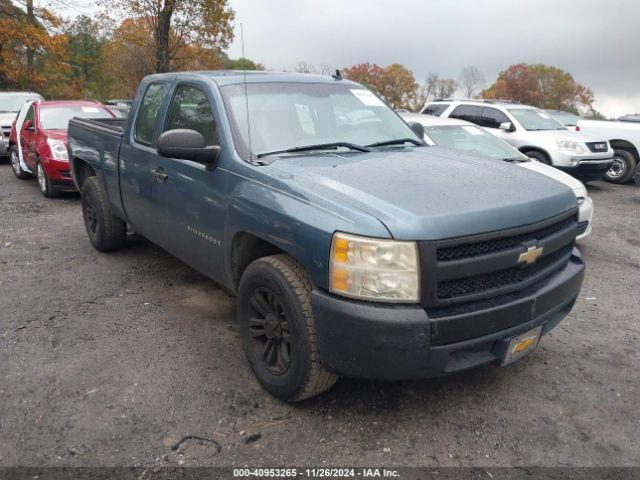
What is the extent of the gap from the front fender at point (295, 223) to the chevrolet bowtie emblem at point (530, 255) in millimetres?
782

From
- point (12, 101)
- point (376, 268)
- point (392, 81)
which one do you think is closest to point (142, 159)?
point (376, 268)

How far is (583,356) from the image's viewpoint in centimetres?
382

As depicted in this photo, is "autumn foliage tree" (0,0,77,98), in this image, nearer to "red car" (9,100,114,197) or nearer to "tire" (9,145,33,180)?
"tire" (9,145,33,180)

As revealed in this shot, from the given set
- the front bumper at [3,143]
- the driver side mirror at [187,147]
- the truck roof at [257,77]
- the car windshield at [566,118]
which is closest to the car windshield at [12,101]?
the front bumper at [3,143]

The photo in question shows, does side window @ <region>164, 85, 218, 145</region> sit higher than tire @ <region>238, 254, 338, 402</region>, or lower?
higher

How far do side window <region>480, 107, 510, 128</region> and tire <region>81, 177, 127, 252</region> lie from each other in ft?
26.8

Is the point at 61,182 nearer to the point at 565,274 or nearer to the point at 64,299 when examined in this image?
the point at 64,299

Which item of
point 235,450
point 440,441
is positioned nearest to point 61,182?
point 235,450

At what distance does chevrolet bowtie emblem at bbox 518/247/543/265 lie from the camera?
2803 mm

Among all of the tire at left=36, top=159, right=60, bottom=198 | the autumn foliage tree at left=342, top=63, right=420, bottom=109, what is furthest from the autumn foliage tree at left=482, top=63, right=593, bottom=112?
the tire at left=36, top=159, right=60, bottom=198

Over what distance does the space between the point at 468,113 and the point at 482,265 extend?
975 centimetres

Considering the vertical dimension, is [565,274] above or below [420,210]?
below

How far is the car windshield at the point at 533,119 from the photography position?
432 inches

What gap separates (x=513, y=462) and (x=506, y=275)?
0.92m
